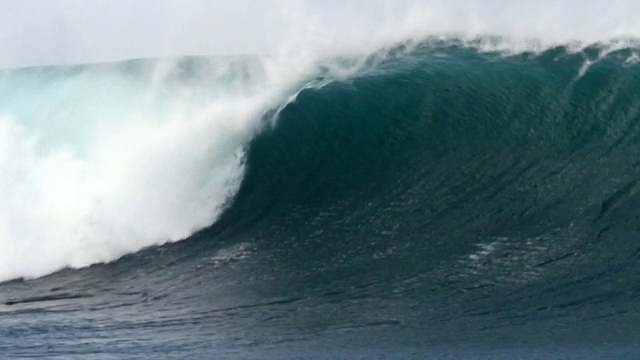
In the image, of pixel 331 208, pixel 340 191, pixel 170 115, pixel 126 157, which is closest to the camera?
pixel 331 208

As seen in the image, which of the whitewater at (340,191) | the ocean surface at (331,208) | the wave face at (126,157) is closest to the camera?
the ocean surface at (331,208)

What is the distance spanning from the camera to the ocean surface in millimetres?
10398

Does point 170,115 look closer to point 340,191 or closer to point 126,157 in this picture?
point 126,157

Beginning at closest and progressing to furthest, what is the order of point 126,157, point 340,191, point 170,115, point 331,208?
point 331,208
point 340,191
point 126,157
point 170,115

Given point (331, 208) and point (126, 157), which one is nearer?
point (331, 208)

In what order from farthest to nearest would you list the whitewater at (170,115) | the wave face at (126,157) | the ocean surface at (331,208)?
the whitewater at (170,115) → the wave face at (126,157) → the ocean surface at (331,208)

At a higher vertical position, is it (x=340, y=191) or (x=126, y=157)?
(x=126, y=157)

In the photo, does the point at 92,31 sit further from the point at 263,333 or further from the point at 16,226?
the point at 263,333

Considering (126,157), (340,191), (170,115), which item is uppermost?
(170,115)

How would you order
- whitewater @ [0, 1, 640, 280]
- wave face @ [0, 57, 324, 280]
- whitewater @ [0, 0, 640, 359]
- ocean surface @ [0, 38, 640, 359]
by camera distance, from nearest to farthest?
ocean surface @ [0, 38, 640, 359] < whitewater @ [0, 0, 640, 359] < wave face @ [0, 57, 324, 280] < whitewater @ [0, 1, 640, 280]

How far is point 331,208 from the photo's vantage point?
528 inches

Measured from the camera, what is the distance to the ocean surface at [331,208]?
1040 cm

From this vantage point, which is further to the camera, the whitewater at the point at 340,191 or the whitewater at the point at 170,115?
the whitewater at the point at 170,115

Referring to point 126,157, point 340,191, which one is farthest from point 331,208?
point 126,157
